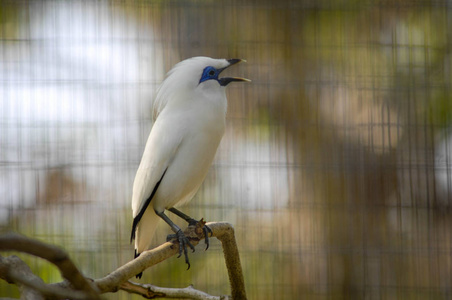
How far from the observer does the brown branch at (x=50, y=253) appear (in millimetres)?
454

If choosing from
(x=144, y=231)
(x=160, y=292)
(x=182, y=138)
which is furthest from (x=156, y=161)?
(x=160, y=292)

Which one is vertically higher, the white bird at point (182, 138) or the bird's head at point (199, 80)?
the bird's head at point (199, 80)

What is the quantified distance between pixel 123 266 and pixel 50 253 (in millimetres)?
336

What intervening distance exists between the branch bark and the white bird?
0.07m

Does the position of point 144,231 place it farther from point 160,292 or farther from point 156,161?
point 160,292

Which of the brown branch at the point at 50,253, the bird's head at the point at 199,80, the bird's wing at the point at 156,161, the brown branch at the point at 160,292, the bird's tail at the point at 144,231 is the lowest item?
the brown branch at the point at 160,292

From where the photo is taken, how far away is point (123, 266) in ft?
2.68

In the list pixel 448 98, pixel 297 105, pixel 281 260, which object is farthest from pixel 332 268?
pixel 448 98

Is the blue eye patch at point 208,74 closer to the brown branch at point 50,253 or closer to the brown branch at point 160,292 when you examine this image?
the brown branch at point 160,292

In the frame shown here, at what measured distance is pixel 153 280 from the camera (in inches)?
73.1

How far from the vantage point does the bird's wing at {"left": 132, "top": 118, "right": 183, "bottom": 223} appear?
1.21 meters

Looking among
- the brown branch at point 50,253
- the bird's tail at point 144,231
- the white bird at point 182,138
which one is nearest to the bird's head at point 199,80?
the white bird at point 182,138

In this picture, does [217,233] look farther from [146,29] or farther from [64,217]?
[146,29]

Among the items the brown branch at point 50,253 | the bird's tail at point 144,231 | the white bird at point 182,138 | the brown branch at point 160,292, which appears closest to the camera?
the brown branch at point 50,253
